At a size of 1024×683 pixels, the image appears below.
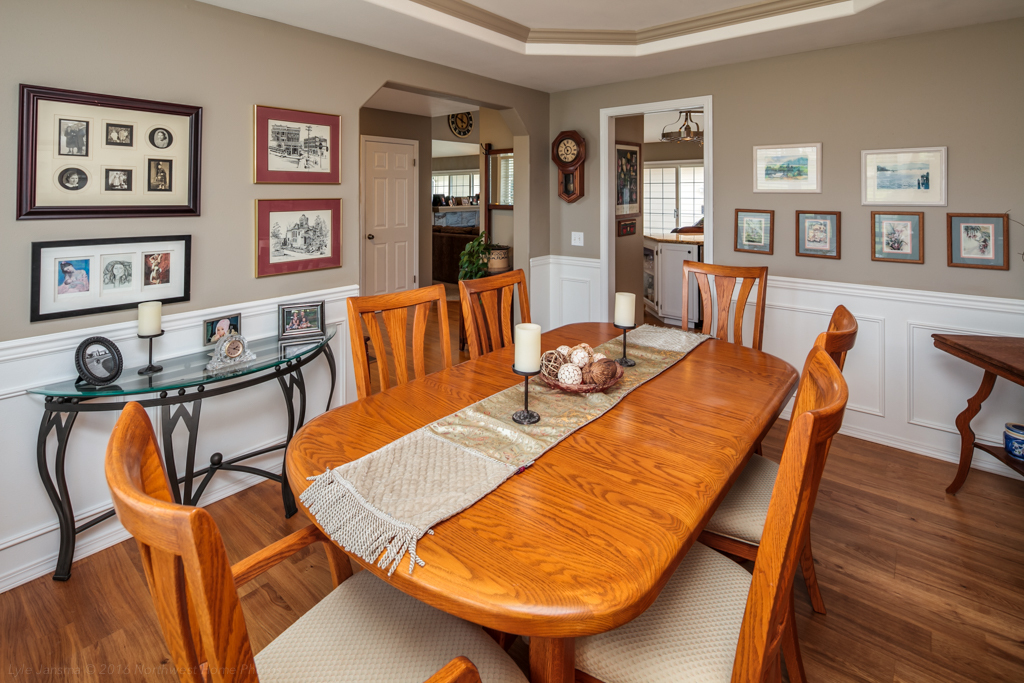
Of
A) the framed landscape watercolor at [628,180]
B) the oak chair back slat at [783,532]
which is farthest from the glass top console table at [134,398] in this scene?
the framed landscape watercolor at [628,180]

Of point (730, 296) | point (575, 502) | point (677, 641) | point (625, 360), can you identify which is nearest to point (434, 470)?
point (575, 502)

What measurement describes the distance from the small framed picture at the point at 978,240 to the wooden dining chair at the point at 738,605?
7.75 ft

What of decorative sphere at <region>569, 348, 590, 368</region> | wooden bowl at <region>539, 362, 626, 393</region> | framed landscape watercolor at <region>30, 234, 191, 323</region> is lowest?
wooden bowl at <region>539, 362, 626, 393</region>

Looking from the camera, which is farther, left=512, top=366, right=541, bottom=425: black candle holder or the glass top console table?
the glass top console table

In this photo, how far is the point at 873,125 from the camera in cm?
317

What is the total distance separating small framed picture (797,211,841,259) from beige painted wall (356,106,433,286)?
4.54 meters

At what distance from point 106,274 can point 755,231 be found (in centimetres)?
354

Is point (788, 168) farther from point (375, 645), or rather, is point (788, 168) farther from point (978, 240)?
point (375, 645)

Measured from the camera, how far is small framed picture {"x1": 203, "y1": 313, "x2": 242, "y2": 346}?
2.59 meters

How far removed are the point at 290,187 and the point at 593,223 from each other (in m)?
2.42

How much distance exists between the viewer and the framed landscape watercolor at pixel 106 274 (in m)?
2.12

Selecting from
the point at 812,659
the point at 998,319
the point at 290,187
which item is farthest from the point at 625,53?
the point at 812,659

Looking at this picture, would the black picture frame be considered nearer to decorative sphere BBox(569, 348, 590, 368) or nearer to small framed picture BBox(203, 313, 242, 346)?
small framed picture BBox(203, 313, 242, 346)

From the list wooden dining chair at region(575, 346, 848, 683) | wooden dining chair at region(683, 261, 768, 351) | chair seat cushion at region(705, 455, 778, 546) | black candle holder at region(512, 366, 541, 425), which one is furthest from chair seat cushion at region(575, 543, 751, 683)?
wooden dining chair at region(683, 261, 768, 351)
